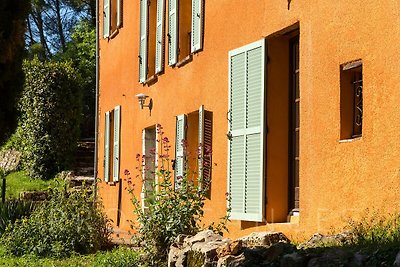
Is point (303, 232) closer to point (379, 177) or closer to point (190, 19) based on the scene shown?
point (379, 177)

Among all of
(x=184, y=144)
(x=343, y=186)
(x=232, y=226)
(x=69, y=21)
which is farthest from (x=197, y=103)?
(x=69, y=21)

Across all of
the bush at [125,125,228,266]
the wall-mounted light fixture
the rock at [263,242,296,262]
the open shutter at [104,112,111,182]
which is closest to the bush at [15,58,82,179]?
the open shutter at [104,112,111,182]

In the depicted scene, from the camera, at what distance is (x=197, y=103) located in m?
12.3

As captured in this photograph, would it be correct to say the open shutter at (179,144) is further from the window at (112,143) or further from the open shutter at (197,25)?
the window at (112,143)

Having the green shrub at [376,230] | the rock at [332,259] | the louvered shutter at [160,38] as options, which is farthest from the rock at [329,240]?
the louvered shutter at [160,38]

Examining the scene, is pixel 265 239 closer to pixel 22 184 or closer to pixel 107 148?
pixel 107 148

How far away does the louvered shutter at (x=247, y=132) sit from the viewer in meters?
9.66

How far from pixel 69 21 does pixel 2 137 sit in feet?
101

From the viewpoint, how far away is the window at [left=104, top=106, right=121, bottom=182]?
17.6m

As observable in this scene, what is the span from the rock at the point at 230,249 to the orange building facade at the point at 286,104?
97 centimetres

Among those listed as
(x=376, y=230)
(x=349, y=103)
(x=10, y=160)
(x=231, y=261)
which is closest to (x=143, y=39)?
(x=349, y=103)


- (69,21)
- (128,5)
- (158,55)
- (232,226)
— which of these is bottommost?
(232,226)

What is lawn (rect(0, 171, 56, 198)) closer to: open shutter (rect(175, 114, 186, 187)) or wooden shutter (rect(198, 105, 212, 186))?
open shutter (rect(175, 114, 186, 187))

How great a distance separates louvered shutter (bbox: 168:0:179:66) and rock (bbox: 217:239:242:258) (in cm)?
591
